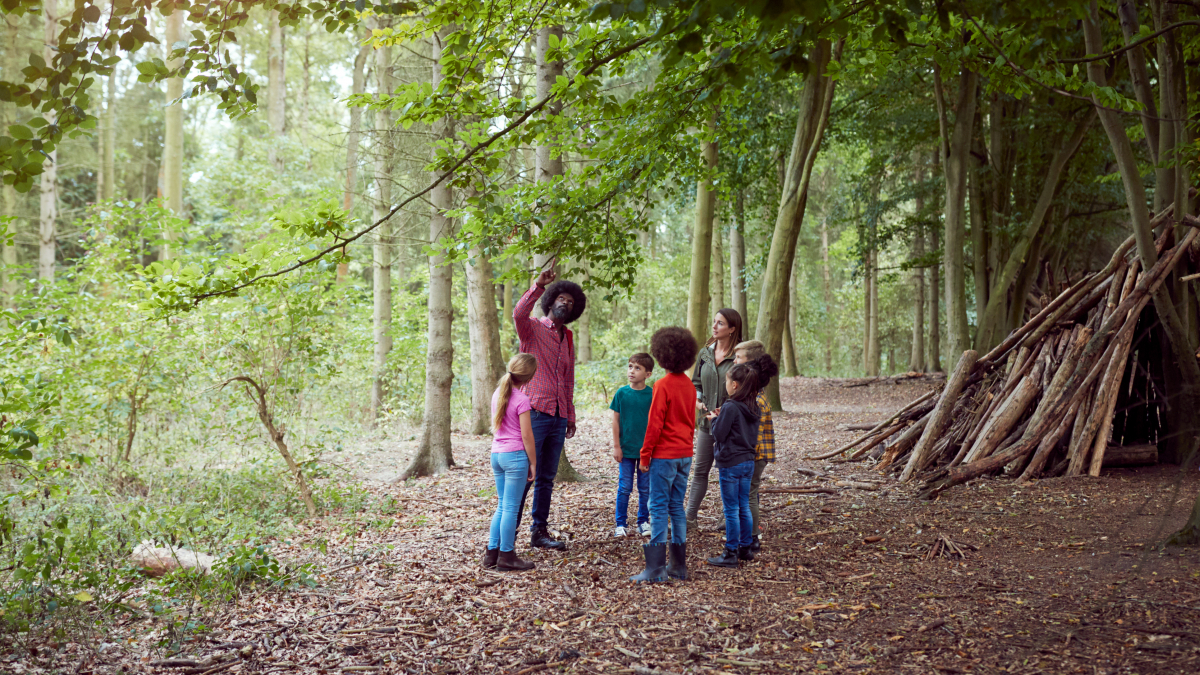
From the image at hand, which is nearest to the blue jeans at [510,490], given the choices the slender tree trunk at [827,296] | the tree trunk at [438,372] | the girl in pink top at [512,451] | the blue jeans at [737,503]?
the girl in pink top at [512,451]

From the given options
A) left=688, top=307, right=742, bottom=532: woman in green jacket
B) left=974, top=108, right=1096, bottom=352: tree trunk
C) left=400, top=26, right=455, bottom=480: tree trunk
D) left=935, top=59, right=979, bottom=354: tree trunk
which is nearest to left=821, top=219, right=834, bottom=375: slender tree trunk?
left=974, top=108, right=1096, bottom=352: tree trunk

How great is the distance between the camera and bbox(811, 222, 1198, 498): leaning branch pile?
664cm

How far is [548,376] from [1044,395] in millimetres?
5086

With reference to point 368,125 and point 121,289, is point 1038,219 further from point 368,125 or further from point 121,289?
point 121,289

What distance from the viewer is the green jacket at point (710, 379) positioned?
4836 mm

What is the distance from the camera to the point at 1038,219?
39.4 ft

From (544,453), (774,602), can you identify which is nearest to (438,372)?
(544,453)

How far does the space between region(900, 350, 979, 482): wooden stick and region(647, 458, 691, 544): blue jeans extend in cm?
356

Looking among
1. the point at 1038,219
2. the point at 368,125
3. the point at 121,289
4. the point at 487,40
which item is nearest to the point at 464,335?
the point at 368,125

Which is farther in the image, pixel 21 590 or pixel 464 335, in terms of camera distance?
pixel 464 335

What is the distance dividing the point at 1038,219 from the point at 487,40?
10.8 meters

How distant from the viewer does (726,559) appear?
15.1 feet

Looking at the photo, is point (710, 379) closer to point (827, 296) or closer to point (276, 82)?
point (276, 82)

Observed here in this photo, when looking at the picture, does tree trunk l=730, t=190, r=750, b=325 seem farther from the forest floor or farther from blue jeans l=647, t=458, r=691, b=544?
blue jeans l=647, t=458, r=691, b=544
